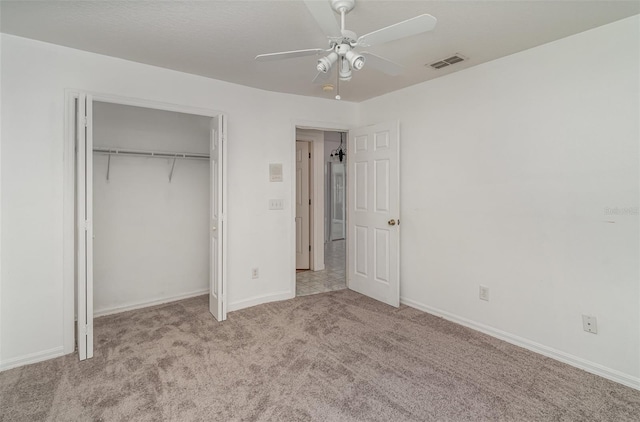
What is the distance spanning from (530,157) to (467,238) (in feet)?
2.84

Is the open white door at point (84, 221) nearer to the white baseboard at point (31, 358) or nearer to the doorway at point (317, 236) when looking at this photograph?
the white baseboard at point (31, 358)

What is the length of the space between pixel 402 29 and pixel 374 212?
94.1 inches

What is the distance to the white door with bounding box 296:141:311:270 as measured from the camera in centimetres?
516

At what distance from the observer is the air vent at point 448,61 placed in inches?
106

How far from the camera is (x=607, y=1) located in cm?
192

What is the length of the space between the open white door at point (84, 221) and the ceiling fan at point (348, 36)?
156cm

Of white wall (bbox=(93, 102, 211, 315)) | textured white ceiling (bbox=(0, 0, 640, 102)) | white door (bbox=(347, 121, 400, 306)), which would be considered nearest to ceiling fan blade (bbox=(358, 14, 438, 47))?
textured white ceiling (bbox=(0, 0, 640, 102))

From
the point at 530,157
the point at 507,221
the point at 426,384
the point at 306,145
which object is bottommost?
the point at 426,384

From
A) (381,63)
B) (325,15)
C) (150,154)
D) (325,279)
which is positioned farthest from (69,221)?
(325,279)

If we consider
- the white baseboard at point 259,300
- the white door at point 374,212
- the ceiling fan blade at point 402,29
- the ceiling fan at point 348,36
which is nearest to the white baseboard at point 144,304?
the white baseboard at point 259,300

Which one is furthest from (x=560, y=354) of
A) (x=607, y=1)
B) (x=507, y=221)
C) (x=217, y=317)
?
(x=217, y=317)

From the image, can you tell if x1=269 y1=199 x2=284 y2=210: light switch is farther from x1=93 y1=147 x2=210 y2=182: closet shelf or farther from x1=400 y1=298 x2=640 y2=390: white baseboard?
x1=400 y1=298 x2=640 y2=390: white baseboard

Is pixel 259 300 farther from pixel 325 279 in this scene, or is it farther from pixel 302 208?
pixel 302 208

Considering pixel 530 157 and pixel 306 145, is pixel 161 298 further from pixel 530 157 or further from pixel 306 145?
pixel 530 157
